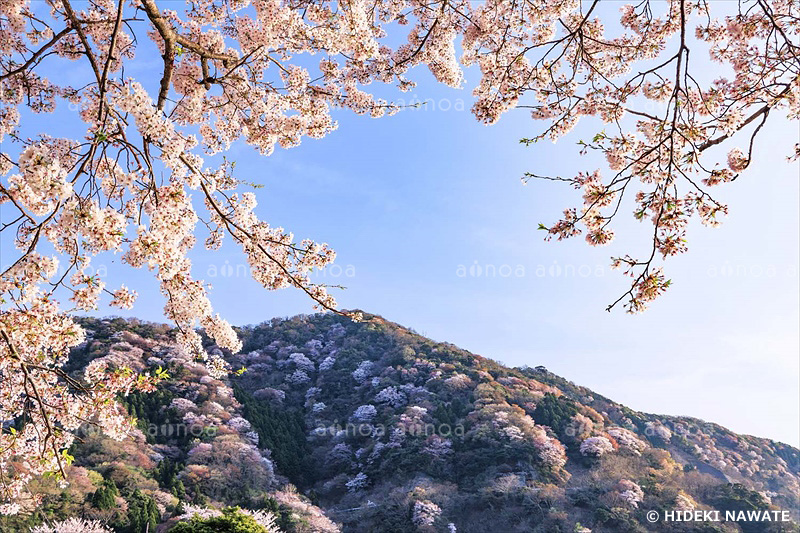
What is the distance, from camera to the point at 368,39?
455cm

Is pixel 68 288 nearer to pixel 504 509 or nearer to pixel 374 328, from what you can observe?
pixel 504 509

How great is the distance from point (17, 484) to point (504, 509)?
18.8m

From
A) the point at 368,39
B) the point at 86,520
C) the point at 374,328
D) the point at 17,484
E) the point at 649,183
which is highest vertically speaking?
the point at 374,328

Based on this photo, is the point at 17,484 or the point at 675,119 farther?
the point at 17,484

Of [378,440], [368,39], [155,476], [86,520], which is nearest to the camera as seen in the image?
[368,39]

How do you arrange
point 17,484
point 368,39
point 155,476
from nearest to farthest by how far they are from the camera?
1. point 368,39
2. point 17,484
3. point 155,476

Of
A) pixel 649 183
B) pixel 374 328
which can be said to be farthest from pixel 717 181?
pixel 374 328

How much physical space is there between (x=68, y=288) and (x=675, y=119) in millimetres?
3960

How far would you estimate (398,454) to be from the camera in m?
23.9

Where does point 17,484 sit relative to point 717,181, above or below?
below

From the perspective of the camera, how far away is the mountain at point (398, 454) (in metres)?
19.1

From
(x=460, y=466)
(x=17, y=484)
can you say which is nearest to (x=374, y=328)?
→ (x=460, y=466)

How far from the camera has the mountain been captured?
62.6 feet

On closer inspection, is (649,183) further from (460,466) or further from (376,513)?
(460,466)
